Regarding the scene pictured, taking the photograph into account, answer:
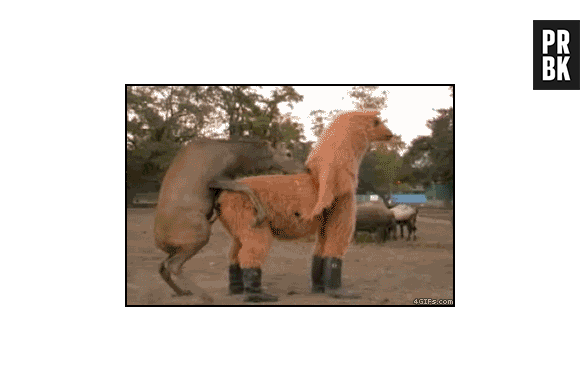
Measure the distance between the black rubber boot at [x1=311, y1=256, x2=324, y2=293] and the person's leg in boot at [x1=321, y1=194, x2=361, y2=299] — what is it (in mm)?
86

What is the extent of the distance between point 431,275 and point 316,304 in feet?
7.79

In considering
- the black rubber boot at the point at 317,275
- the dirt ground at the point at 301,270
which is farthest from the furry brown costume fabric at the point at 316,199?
the dirt ground at the point at 301,270

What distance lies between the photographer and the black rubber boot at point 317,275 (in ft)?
20.4

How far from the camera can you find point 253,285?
5.82 m

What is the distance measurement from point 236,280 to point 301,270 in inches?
64.9

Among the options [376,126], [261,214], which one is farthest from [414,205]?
[261,214]

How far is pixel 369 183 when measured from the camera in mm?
7312

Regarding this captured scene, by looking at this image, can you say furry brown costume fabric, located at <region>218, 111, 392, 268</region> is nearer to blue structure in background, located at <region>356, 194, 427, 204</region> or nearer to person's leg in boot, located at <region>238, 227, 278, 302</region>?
person's leg in boot, located at <region>238, 227, 278, 302</region>

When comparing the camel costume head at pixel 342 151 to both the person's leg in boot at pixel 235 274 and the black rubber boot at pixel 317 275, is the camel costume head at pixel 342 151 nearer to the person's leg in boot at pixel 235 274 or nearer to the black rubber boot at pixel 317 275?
the black rubber boot at pixel 317 275

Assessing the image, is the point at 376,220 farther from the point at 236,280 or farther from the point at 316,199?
the point at 236,280

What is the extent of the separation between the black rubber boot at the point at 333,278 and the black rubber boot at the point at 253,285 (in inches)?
30.0

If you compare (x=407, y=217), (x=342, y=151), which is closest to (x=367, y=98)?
(x=342, y=151)

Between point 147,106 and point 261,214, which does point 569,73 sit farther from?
point 147,106

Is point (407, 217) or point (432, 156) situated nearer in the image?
point (432, 156)
